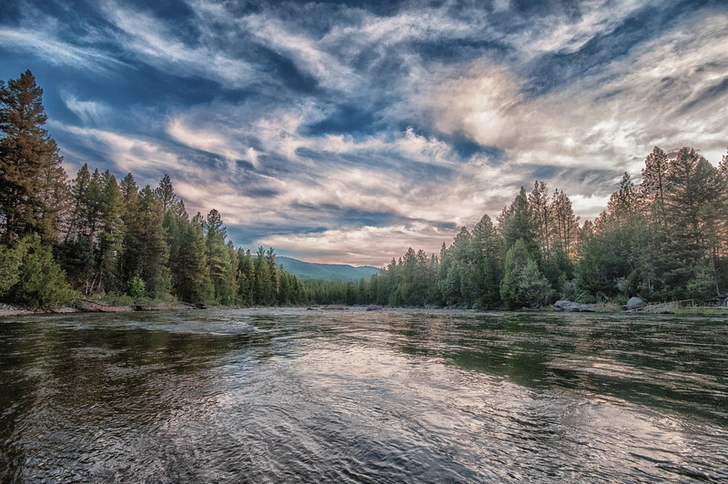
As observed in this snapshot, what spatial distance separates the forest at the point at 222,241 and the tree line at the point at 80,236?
0.48 feet

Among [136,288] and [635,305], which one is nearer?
[635,305]

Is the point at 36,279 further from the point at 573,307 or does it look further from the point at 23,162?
the point at 573,307

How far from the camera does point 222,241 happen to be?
77000 mm

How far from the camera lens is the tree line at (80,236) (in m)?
30.2

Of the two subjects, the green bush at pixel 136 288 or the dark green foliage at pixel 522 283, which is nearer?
the green bush at pixel 136 288

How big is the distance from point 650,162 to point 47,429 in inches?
3227

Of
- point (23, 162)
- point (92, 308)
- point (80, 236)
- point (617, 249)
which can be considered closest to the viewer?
point (23, 162)

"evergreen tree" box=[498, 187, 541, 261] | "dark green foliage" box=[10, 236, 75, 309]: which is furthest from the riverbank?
"evergreen tree" box=[498, 187, 541, 261]

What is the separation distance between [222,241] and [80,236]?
31.6 meters

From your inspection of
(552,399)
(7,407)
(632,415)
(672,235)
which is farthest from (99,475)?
(672,235)

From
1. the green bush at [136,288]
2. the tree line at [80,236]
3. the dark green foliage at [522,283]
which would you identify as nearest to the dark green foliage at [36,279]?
the tree line at [80,236]

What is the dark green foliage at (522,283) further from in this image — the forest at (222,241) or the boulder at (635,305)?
the boulder at (635,305)

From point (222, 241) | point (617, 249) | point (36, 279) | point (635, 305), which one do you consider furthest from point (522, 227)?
point (36, 279)

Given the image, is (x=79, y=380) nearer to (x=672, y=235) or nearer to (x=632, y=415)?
(x=632, y=415)
